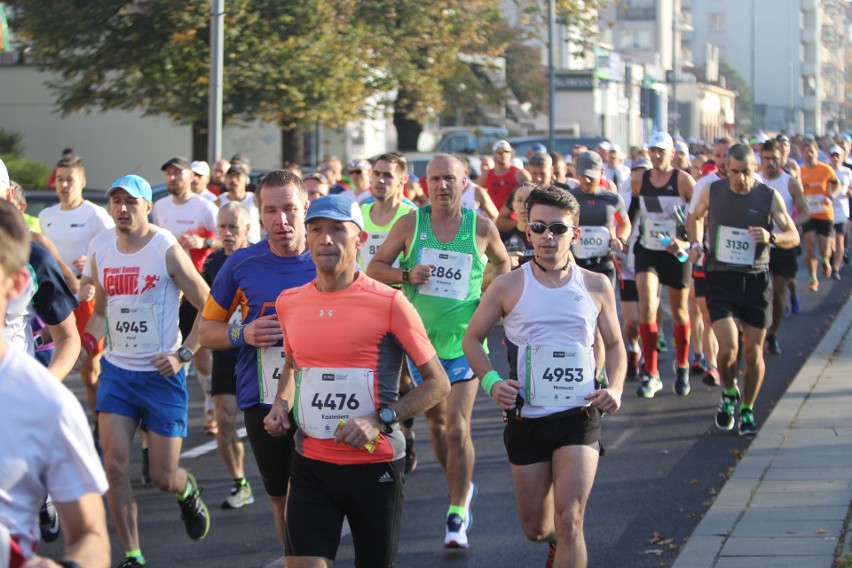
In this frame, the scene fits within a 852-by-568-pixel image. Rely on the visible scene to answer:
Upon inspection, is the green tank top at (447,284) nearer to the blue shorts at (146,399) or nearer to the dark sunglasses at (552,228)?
the blue shorts at (146,399)

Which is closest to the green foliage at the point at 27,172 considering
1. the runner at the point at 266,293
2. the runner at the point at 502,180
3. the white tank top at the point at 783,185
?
the runner at the point at 502,180

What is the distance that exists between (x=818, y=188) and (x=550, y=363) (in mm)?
14724

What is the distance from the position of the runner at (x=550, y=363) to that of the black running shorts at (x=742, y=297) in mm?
4127

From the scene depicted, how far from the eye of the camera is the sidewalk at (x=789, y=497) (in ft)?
21.6

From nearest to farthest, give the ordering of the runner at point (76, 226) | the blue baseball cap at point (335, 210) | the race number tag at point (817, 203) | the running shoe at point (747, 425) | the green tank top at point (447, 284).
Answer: the blue baseball cap at point (335, 210) → the green tank top at point (447, 284) → the running shoe at point (747, 425) → the runner at point (76, 226) → the race number tag at point (817, 203)

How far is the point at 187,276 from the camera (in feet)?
23.6

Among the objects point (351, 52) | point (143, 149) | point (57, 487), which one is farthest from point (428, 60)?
point (57, 487)

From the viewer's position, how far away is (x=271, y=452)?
19.9 ft

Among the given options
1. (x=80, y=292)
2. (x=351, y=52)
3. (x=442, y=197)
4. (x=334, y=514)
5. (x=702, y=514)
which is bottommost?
(x=702, y=514)

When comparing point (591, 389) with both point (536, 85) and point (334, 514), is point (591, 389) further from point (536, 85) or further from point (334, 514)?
point (536, 85)

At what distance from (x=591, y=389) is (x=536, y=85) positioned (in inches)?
1866

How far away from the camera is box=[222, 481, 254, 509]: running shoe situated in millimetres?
8117

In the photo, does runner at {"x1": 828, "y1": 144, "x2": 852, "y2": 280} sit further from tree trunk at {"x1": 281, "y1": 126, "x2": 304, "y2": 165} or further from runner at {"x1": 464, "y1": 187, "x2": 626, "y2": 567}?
runner at {"x1": 464, "y1": 187, "x2": 626, "y2": 567}

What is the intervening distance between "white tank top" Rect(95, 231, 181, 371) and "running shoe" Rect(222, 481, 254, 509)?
1244mm
